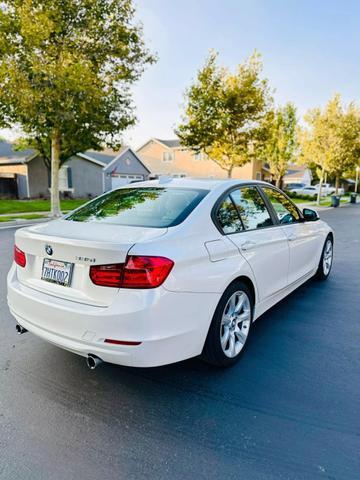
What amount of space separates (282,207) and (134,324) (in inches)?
109

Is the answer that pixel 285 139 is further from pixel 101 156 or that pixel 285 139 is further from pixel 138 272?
pixel 138 272

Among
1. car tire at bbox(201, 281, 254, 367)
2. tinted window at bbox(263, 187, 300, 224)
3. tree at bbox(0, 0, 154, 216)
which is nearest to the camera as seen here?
car tire at bbox(201, 281, 254, 367)

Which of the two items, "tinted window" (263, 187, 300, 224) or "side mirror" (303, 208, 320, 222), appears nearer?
"tinted window" (263, 187, 300, 224)

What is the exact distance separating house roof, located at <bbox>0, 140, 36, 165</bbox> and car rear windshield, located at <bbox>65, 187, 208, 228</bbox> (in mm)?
23205

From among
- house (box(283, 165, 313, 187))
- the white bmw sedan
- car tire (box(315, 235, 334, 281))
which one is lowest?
car tire (box(315, 235, 334, 281))

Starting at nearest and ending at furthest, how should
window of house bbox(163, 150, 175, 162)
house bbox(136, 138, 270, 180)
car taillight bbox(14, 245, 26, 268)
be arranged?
car taillight bbox(14, 245, 26, 268)
house bbox(136, 138, 270, 180)
window of house bbox(163, 150, 175, 162)

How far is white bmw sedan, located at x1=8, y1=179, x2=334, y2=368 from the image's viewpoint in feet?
7.41

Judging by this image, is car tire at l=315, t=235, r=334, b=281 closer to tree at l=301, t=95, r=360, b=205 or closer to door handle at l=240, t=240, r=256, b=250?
door handle at l=240, t=240, r=256, b=250

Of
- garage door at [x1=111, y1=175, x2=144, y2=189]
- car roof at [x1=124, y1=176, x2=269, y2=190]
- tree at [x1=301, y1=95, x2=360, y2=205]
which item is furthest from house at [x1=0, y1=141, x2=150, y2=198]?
car roof at [x1=124, y1=176, x2=269, y2=190]

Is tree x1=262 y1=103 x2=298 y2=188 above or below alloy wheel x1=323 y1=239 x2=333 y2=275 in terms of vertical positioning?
above

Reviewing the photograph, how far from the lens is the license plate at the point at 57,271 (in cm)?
249

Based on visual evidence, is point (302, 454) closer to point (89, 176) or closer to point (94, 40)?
point (94, 40)

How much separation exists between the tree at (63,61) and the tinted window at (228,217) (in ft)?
39.0

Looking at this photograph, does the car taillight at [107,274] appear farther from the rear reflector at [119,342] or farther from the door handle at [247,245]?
the door handle at [247,245]
